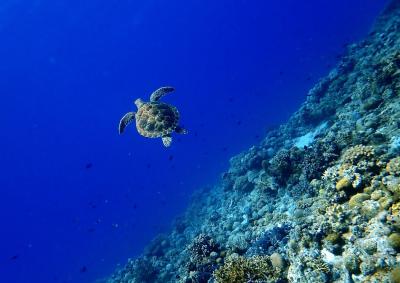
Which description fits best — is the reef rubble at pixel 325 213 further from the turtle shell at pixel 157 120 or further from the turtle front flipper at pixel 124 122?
the turtle front flipper at pixel 124 122

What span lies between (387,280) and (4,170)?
14687 centimetres

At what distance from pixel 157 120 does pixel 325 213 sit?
32.2 ft

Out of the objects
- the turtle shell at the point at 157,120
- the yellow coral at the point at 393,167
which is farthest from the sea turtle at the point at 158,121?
the yellow coral at the point at 393,167

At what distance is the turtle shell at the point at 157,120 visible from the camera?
15.6m

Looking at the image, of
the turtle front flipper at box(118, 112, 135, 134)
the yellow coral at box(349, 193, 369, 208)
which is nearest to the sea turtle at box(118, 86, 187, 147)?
the turtle front flipper at box(118, 112, 135, 134)

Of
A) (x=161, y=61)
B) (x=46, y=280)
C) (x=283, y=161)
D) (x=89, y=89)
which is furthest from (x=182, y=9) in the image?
(x=283, y=161)

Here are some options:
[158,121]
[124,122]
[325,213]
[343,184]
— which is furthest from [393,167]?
[124,122]

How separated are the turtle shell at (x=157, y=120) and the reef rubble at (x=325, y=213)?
540 centimetres

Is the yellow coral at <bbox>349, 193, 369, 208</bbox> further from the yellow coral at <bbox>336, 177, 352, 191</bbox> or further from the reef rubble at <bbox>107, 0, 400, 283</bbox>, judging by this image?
the yellow coral at <bbox>336, 177, 352, 191</bbox>

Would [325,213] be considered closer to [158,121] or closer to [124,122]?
[158,121]

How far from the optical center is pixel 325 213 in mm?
7801

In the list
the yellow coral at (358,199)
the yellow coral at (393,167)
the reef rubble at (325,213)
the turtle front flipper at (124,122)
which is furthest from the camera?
the turtle front flipper at (124,122)

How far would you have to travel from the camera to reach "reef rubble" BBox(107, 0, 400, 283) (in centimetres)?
613

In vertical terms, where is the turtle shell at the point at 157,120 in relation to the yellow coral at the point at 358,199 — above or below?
above
